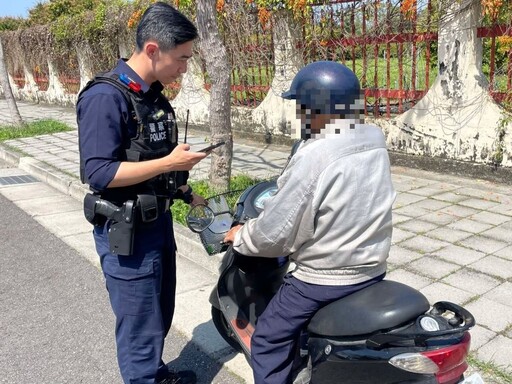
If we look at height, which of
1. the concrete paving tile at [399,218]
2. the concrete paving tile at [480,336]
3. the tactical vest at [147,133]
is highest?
the tactical vest at [147,133]

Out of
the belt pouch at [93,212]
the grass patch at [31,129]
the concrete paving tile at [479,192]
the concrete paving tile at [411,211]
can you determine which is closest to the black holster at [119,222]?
the belt pouch at [93,212]

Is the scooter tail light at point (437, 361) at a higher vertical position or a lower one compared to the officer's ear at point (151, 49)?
lower

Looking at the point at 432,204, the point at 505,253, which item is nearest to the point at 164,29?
the point at 505,253

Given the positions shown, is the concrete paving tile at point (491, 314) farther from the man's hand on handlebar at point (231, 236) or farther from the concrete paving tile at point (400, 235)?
the man's hand on handlebar at point (231, 236)

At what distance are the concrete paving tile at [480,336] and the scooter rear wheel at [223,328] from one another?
1337 mm

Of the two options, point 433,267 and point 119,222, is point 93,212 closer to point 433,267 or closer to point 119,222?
point 119,222

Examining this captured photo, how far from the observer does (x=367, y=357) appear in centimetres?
188

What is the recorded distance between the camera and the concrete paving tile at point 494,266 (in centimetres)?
375

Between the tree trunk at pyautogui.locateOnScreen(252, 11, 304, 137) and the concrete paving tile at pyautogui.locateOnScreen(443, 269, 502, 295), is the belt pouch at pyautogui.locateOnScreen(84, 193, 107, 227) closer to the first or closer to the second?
the concrete paving tile at pyautogui.locateOnScreen(443, 269, 502, 295)

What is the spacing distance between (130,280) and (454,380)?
1.43m

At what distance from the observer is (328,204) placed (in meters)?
1.83

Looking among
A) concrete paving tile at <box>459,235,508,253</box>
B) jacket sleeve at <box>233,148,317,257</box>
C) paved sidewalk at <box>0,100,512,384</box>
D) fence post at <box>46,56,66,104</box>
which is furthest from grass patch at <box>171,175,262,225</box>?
fence post at <box>46,56,66,104</box>

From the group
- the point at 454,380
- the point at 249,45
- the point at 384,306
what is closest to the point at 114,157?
the point at 384,306

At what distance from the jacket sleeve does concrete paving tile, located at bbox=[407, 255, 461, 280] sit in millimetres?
2141
